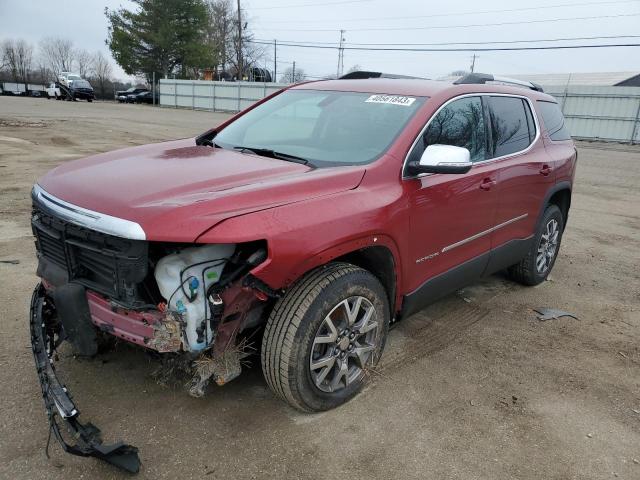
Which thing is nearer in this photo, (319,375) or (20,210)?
(319,375)

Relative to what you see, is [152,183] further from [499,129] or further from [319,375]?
[499,129]

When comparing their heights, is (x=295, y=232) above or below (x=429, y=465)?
above

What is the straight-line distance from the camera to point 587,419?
3.01 metres

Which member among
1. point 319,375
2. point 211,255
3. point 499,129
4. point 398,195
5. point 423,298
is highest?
point 499,129

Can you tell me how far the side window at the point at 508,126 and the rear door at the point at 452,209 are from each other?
0.58 ft

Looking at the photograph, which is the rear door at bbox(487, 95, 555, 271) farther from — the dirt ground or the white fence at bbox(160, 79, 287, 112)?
the white fence at bbox(160, 79, 287, 112)

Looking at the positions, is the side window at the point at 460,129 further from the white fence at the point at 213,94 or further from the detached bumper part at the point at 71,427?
the white fence at the point at 213,94

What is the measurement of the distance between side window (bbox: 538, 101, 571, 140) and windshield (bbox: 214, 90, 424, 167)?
1.96 meters

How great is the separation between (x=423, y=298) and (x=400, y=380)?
548mm

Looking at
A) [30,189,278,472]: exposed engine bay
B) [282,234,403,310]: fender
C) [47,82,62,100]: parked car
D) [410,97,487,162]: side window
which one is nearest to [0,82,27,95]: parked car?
[47,82,62,100]: parked car

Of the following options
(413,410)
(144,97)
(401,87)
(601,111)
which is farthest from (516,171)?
(144,97)

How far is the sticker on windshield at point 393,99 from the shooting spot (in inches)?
135

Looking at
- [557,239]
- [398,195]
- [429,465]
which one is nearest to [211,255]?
[398,195]

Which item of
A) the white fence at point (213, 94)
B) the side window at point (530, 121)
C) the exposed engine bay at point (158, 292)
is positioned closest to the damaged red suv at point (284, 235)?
the exposed engine bay at point (158, 292)
